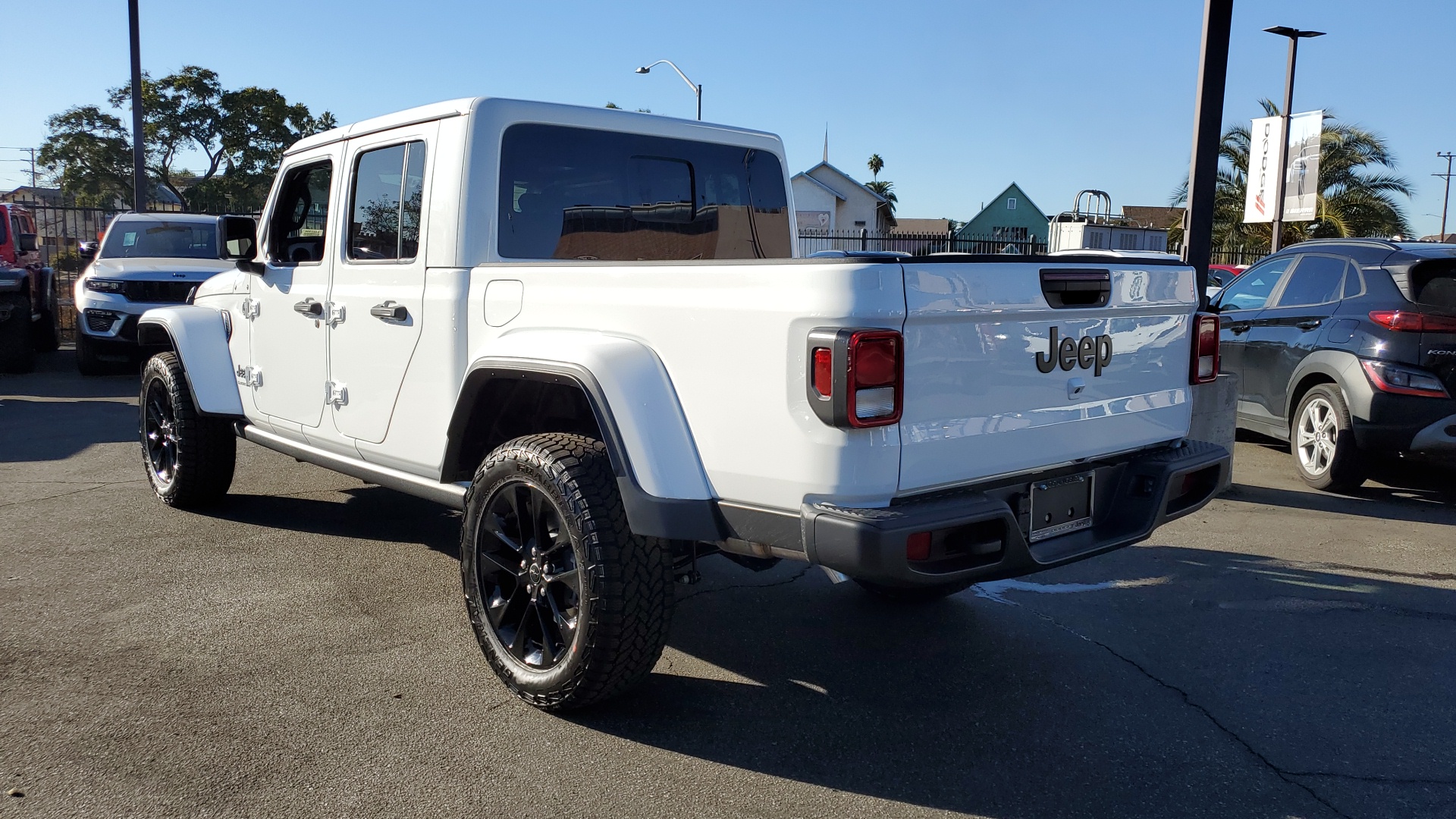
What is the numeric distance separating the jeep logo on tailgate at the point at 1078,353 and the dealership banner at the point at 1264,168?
519 inches

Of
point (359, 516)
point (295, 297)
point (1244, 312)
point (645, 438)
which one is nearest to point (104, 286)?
A: point (359, 516)

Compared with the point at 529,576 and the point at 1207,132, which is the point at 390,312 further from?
the point at 1207,132

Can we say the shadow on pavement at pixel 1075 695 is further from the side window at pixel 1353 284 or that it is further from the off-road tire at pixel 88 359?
the off-road tire at pixel 88 359

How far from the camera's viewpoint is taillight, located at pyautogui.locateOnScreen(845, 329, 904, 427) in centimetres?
277

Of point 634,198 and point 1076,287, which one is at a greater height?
point 634,198

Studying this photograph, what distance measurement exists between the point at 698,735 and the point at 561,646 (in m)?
0.53

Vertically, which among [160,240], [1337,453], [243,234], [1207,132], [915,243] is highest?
[915,243]

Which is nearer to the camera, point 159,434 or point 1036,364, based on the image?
point 1036,364

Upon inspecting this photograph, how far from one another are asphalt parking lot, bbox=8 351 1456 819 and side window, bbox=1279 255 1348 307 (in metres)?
2.00

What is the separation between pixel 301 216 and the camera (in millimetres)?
5141

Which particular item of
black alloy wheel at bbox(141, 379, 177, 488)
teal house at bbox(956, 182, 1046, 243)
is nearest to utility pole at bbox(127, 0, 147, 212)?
black alloy wheel at bbox(141, 379, 177, 488)

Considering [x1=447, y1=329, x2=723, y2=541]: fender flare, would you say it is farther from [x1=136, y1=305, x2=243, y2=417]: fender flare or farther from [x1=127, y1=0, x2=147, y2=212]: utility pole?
[x1=127, y1=0, x2=147, y2=212]: utility pole

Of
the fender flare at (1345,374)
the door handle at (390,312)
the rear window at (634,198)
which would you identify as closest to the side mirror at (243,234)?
the door handle at (390,312)

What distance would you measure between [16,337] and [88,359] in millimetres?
917
